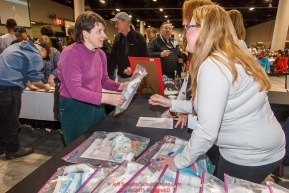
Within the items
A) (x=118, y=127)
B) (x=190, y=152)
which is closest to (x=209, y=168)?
(x=190, y=152)

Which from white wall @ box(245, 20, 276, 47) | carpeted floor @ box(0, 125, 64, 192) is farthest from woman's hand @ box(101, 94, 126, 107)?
white wall @ box(245, 20, 276, 47)

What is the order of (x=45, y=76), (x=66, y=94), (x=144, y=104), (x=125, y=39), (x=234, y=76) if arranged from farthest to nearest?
(x=45, y=76) < (x=125, y=39) < (x=144, y=104) < (x=66, y=94) < (x=234, y=76)

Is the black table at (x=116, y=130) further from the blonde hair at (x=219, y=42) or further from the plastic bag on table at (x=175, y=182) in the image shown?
the blonde hair at (x=219, y=42)

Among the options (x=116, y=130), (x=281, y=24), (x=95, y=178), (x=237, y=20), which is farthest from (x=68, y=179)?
(x=281, y=24)

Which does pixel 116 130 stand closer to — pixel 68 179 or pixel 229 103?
pixel 68 179

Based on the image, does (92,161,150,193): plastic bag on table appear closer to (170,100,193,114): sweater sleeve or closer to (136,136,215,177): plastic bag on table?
(136,136,215,177): plastic bag on table

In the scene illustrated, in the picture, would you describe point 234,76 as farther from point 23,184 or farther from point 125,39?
point 125,39

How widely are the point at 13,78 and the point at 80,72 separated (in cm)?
120

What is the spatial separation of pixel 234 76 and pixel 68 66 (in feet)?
3.04

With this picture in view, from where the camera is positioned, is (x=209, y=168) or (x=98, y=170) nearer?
(x=98, y=170)

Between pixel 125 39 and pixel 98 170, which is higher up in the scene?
pixel 125 39

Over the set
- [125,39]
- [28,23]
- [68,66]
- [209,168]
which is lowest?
[209,168]

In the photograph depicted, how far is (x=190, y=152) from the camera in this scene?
71 centimetres

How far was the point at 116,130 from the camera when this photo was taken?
3.92 feet
